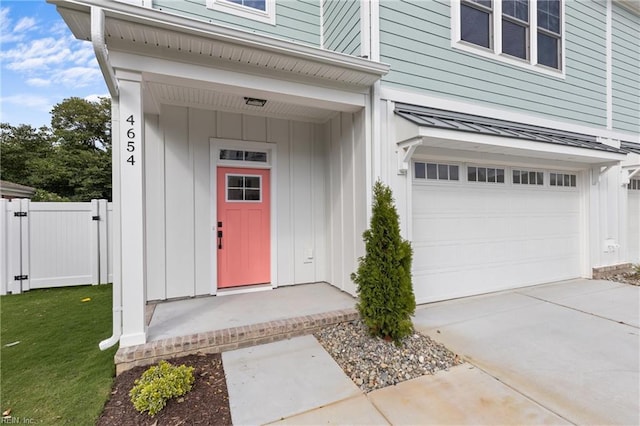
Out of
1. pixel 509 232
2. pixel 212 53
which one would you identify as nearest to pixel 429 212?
pixel 509 232

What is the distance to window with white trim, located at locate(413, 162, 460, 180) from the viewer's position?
4.61 metres

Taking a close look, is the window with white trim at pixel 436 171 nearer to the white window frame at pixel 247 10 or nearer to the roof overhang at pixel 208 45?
the roof overhang at pixel 208 45

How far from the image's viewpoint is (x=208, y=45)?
3.03m

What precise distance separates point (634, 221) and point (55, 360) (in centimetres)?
1077

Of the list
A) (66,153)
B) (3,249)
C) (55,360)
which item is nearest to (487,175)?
(55,360)

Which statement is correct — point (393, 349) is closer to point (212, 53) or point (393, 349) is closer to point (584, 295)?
point (212, 53)

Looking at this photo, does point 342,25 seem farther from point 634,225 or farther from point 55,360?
point 634,225

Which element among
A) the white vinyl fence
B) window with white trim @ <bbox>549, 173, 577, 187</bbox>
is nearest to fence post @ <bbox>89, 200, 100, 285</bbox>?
the white vinyl fence

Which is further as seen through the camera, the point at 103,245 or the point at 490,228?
the point at 103,245

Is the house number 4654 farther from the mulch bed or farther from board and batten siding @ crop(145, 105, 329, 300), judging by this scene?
the mulch bed

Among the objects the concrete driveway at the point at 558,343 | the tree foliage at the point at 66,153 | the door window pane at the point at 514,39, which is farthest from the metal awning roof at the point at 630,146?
the tree foliage at the point at 66,153

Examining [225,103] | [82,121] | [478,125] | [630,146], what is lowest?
[478,125]

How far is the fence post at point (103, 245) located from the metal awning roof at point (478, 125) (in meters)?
5.96

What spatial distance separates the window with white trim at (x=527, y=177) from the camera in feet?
18.0
